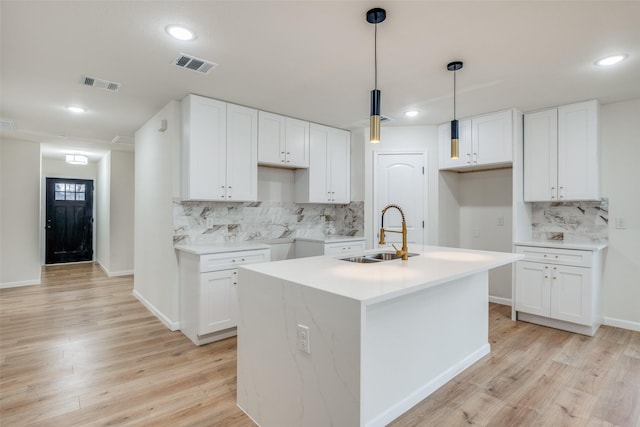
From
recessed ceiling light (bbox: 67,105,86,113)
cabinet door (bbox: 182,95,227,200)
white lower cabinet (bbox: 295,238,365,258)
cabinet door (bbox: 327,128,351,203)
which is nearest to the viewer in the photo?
cabinet door (bbox: 182,95,227,200)

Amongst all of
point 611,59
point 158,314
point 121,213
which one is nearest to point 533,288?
point 611,59

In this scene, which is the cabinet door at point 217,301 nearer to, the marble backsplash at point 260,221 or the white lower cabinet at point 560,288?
the marble backsplash at point 260,221

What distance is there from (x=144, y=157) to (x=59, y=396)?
9.77ft

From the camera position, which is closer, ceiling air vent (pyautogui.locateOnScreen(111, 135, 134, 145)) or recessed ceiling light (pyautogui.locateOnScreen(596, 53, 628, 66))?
recessed ceiling light (pyautogui.locateOnScreen(596, 53, 628, 66))

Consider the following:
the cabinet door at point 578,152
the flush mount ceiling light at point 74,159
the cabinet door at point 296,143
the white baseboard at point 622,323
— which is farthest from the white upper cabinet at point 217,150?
the white baseboard at point 622,323

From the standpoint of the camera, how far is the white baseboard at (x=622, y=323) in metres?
3.58

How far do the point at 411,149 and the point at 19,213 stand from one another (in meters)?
6.33

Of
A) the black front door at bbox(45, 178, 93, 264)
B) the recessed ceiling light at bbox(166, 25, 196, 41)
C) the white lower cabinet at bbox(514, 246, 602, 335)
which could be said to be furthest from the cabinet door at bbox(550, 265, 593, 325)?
the black front door at bbox(45, 178, 93, 264)

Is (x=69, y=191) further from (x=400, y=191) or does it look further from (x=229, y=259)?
(x=400, y=191)

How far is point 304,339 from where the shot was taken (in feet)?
5.74

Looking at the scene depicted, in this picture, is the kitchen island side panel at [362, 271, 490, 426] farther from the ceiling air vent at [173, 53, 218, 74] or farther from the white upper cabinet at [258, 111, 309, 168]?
the white upper cabinet at [258, 111, 309, 168]

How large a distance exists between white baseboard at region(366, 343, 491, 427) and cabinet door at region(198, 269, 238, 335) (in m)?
1.89

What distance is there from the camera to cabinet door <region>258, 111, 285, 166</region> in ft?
12.9

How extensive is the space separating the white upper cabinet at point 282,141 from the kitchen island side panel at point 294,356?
2.19 m
